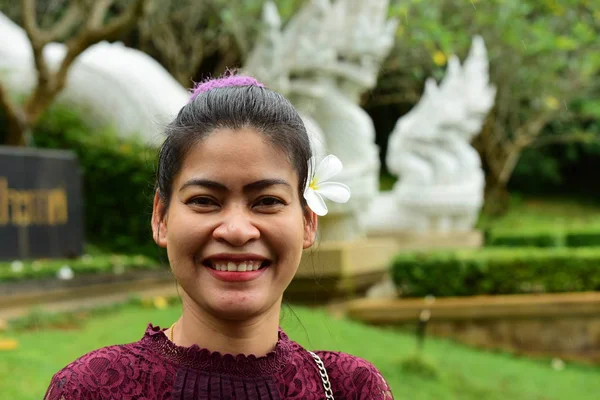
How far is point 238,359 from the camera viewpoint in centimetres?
155

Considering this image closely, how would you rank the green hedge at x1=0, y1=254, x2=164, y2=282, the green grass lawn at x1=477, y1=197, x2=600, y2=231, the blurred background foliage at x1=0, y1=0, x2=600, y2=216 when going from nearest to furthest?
the green hedge at x1=0, y1=254, x2=164, y2=282 < the blurred background foliage at x1=0, y1=0, x2=600, y2=216 < the green grass lawn at x1=477, y1=197, x2=600, y2=231

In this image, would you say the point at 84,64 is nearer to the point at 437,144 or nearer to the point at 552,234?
the point at 437,144

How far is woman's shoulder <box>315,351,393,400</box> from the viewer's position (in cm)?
166

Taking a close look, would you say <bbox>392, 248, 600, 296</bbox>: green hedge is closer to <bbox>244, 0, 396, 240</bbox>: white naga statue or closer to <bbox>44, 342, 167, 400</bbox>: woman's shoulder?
<bbox>244, 0, 396, 240</bbox>: white naga statue

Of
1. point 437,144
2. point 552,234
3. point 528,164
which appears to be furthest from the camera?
point 528,164

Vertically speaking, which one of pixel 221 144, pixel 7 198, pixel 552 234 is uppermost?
pixel 221 144

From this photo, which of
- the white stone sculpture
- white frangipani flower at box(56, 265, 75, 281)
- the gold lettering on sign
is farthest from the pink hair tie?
the white stone sculpture

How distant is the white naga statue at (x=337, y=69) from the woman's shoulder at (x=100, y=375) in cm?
724

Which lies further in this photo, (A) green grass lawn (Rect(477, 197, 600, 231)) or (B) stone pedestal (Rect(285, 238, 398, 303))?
(A) green grass lawn (Rect(477, 197, 600, 231))

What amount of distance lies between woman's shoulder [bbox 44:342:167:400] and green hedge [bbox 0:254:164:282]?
559 centimetres

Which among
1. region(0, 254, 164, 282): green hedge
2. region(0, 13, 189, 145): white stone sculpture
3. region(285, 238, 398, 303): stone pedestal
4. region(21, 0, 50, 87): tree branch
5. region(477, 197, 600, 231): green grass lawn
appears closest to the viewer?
region(0, 254, 164, 282): green hedge

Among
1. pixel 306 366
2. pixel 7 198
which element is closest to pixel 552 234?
pixel 7 198

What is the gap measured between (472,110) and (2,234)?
797cm

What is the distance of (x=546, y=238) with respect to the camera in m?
13.9
